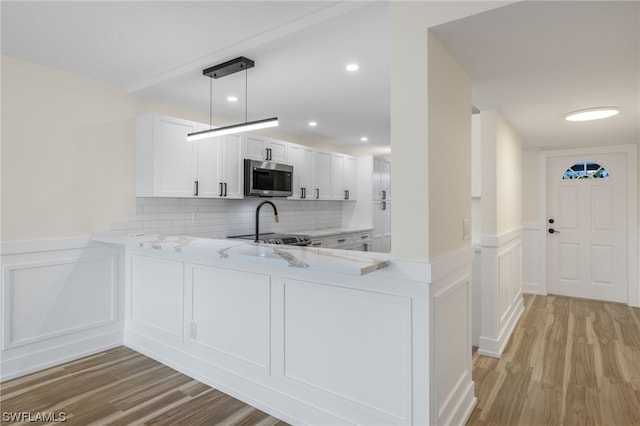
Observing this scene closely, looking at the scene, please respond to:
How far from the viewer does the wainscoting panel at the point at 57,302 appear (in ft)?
9.31

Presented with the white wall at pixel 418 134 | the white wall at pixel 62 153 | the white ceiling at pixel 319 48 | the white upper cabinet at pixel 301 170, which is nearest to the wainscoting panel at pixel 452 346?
the white wall at pixel 418 134

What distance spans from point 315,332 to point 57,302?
7.87 ft

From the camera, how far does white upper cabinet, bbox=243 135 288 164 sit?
4375 millimetres

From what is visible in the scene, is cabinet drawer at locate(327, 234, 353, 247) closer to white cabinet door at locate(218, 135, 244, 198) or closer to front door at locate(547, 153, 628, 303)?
white cabinet door at locate(218, 135, 244, 198)

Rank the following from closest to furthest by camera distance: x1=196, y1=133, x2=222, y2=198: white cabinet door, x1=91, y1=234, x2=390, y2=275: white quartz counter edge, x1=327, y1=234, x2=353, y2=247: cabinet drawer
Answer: x1=91, y1=234, x2=390, y2=275: white quartz counter edge → x1=196, y1=133, x2=222, y2=198: white cabinet door → x1=327, y1=234, x2=353, y2=247: cabinet drawer

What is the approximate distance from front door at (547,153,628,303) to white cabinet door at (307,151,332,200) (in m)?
3.38

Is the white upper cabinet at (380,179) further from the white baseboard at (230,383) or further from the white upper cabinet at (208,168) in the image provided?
the white baseboard at (230,383)

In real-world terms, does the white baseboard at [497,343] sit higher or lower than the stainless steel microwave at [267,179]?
lower

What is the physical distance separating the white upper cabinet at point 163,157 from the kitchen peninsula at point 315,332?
28.5 inches

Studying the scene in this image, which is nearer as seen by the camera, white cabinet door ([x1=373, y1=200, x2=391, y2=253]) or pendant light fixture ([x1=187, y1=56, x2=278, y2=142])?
pendant light fixture ([x1=187, y1=56, x2=278, y2=142])

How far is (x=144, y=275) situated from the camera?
330 centimetres

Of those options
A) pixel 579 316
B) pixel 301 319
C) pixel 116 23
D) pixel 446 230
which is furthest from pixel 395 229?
pixel 579 316

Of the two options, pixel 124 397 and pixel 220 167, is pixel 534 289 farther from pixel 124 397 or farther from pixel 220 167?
pixel 124 397
